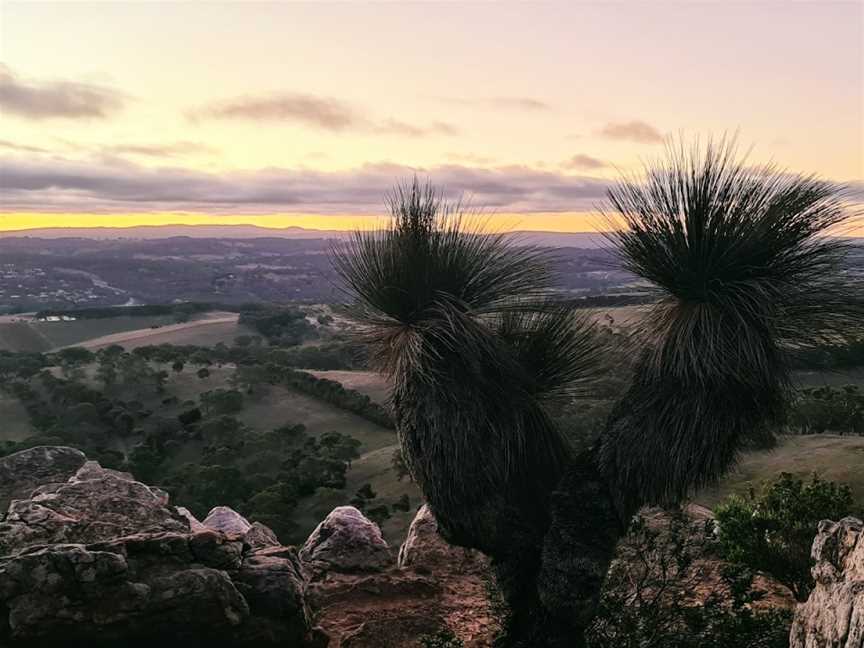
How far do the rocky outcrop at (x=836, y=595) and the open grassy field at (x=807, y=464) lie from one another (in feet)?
32.3

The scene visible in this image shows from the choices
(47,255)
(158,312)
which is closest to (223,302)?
(158,312)

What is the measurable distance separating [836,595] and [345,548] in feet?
24.4

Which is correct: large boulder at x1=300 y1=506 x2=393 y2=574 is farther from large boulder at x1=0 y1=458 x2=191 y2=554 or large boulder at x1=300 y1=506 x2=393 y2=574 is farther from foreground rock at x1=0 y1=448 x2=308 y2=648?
foreground rock at x1=0 y1=448 x2=308 y2=648

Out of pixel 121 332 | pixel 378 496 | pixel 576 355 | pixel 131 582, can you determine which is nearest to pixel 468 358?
pixel 576 355

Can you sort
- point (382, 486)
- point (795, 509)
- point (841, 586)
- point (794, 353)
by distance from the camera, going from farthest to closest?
point (382, 486) < point (795, 509) < point (794, 353) < point (841, 586)

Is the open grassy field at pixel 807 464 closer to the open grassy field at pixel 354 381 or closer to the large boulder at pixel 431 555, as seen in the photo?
the large boulder at pixel 431 555

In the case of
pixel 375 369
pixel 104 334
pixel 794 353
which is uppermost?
pixel 794 353

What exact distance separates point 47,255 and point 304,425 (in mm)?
127868

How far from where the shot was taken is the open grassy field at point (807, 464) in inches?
588

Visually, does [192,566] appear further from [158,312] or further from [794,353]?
[158,312]

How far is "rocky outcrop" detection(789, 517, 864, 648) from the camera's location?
13.5ft

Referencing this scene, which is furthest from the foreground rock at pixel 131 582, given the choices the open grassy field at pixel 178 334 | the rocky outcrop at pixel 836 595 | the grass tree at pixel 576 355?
the open grassy field at pixel 178 334

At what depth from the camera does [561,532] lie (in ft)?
20.4

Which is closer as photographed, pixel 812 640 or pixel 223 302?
pixel 812 640
